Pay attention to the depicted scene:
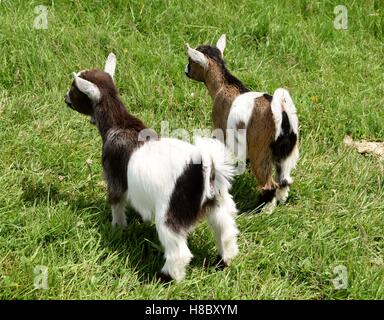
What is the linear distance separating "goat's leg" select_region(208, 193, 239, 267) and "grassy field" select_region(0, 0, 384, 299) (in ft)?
0.31

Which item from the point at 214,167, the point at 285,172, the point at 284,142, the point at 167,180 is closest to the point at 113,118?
the point at 167,180

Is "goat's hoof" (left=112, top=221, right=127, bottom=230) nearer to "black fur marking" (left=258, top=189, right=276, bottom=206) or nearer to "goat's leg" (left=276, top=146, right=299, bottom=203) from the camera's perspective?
"black fur marking" (left=258, top=189, right=276, bottom=206)

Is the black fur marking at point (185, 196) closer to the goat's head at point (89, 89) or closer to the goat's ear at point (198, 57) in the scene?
the goat's head at point (89, 89)

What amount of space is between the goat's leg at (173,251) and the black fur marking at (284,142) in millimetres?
1190

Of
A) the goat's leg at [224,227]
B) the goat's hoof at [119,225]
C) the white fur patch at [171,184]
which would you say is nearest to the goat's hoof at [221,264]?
the goat's leg at [224,227]

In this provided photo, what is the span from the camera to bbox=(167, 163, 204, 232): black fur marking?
3.86 metres

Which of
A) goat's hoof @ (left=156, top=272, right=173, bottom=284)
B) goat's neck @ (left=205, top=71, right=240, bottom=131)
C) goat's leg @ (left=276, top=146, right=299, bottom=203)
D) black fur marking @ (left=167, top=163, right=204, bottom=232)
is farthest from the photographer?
goat's neck @ (left=205, top=71, right=240, bottom=131)

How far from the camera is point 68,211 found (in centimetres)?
443

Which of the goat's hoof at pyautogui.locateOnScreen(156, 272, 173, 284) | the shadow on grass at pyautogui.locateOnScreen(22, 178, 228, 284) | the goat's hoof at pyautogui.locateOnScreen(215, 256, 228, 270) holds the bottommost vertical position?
the goat's hoof at pyautogui.locateOnScreen(215, 256, 228, 270)

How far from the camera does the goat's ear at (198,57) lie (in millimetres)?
5266

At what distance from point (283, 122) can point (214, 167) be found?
94cm

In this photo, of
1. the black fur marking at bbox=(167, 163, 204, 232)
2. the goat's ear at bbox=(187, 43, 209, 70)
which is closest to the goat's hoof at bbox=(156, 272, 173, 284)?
the black fur marking at bbox=(167, 163, 204, 232)

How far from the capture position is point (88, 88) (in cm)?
443
